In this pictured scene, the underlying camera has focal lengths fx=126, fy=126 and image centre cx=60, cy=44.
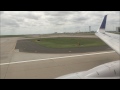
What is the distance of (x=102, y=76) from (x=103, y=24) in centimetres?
1380

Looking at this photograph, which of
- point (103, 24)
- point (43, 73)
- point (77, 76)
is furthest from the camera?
point (103, 24)
